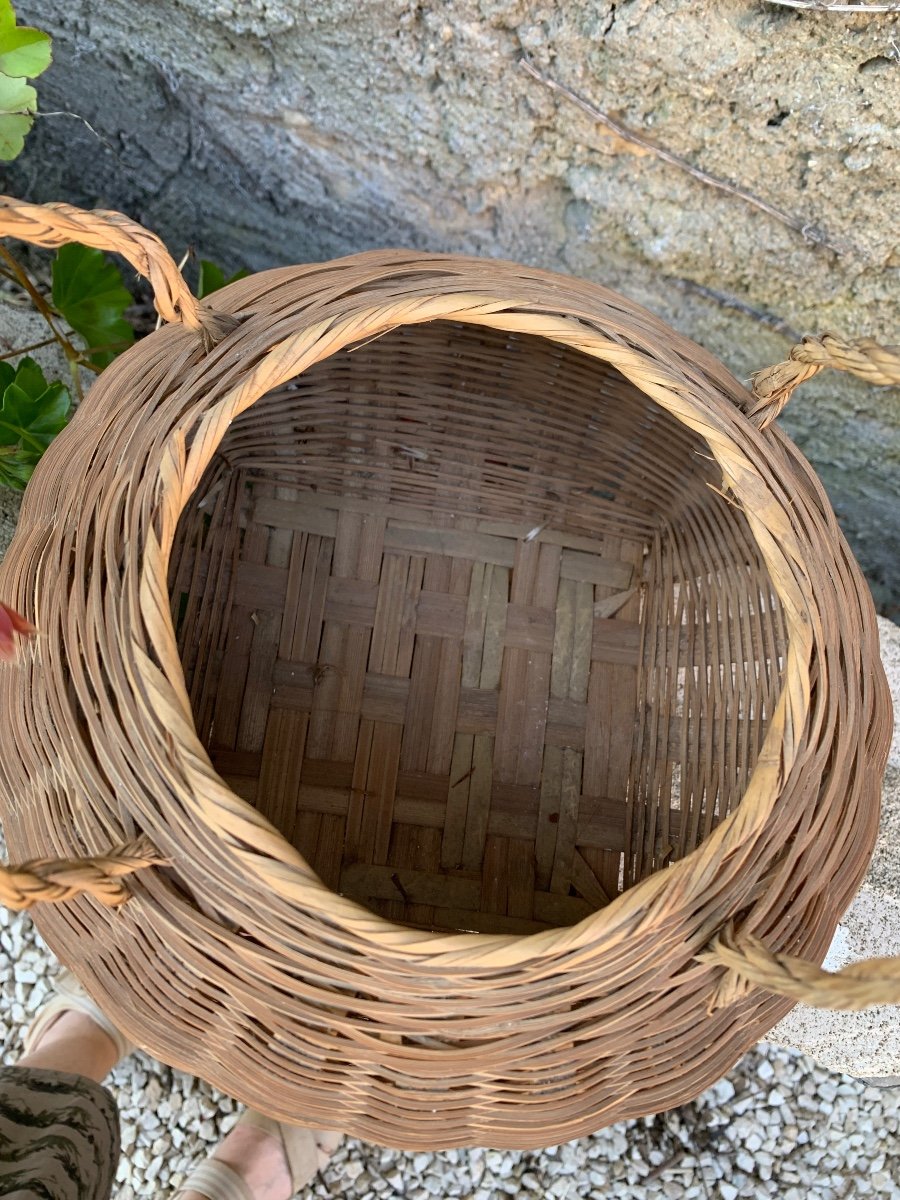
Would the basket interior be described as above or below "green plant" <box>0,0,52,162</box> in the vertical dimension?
below

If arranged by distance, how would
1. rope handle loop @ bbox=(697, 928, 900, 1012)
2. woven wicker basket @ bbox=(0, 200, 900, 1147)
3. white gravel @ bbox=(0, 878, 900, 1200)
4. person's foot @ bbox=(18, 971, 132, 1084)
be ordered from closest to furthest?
rope handle loop @ bbox=(697, 928, 900, 1012) → woven wicker basket @ bbox=(0, 200, 900, 1147) → person's foot @ bbox=(18, 971, 132, 1084) → white gravel @ bbox=(0, 878, 900, 1200)

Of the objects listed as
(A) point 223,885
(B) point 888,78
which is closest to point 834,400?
(B) point 888,78

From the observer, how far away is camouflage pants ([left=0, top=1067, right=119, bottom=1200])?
74 cm

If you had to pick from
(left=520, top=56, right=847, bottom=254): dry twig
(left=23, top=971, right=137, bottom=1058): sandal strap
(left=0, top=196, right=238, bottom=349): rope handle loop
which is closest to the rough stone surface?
(left=520, top=56, right=847, bottom=254): dry twig

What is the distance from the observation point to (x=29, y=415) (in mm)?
911

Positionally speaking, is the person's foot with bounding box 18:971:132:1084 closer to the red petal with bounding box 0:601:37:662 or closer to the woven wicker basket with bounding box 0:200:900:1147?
the woven wicker basket with bounding box 0:200:900:1147

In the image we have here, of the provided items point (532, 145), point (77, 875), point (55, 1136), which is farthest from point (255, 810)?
point (532, 145)

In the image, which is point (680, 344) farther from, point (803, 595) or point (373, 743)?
point (373, 743)

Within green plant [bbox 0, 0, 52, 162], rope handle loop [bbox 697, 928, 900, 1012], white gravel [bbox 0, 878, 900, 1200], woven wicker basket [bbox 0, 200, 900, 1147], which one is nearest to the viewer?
rope handle loop [bbox 697, 928, 900, 1012]

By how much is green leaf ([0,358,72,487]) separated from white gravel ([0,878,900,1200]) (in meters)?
0.53

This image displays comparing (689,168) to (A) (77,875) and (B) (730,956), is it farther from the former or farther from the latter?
(A) (77,875)

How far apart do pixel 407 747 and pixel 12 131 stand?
0.69 m

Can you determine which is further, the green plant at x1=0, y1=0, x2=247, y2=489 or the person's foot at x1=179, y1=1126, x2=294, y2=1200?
the person's foot at x1=179, y1=1126, x2=294, y2=1200

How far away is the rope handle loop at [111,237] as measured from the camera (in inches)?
22.9
